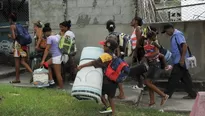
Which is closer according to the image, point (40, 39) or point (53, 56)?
point (53, 56)

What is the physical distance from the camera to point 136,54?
23.4 ft

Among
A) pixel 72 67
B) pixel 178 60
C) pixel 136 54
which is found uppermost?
pixel 136 54

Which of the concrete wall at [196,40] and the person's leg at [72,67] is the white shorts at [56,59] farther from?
the concrete wall at [196,40]

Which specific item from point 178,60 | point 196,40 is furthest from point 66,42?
point 196,40

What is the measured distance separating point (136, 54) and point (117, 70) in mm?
1908

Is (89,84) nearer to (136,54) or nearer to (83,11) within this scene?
(136,54)

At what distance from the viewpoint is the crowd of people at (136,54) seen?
5.49m

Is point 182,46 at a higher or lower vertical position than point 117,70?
higher

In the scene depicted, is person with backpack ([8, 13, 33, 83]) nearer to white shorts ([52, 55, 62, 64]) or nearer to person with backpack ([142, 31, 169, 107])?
white shorts ([52, 55, 62, 64])

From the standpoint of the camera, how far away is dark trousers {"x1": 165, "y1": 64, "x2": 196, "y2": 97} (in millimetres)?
6882

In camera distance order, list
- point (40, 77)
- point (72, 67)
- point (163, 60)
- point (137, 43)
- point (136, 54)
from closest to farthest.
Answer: point (163, 60)
point (137, 43)
point (136, 54)
point (40, 77)
point (72, 67)

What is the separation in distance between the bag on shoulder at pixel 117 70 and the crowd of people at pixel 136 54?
0.09 m

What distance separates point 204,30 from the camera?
25.7 ft

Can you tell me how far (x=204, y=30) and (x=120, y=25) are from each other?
2142 millimetres
